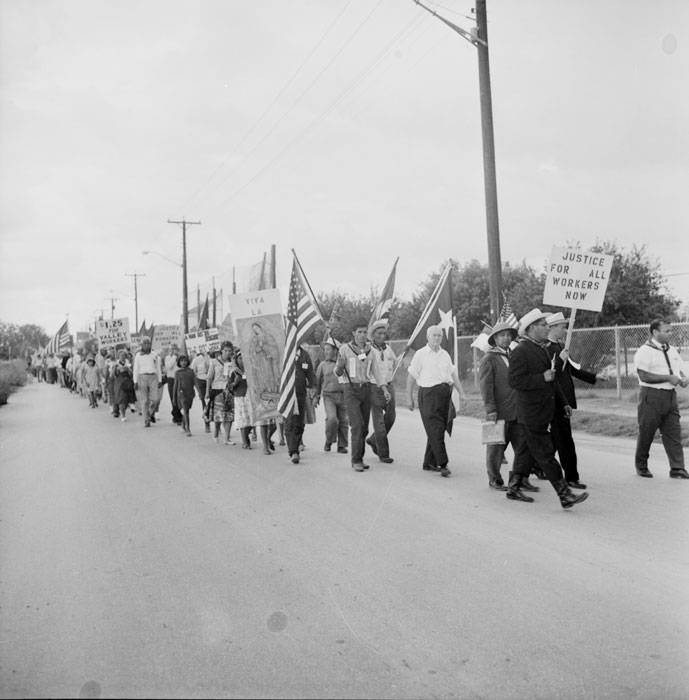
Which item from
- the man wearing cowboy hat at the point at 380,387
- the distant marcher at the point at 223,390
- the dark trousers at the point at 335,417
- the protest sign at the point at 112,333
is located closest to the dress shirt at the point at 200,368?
the distant marcher at the point at 223,390

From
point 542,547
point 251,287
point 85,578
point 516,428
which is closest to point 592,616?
point 542,547

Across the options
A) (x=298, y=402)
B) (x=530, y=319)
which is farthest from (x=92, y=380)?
(x=530, y=319)

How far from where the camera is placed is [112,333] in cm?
2939

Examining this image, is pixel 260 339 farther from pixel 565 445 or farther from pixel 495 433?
pixel 565 445

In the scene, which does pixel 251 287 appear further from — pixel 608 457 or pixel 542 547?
pixel 542 547

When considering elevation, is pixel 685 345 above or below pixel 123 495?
above

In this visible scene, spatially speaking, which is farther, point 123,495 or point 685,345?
point 685,345

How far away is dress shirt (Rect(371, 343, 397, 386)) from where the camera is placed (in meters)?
10.9

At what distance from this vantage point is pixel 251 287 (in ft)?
204

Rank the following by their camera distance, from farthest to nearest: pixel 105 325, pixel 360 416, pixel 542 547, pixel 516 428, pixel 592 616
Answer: pixel 105 325 → pixel 360 416 → pixel 516 428 → pixel 542 547 → pixel 592 616

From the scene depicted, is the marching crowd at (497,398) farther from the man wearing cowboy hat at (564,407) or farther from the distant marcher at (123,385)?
the distant marcher at (123,385)

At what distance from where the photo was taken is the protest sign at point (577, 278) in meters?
10.1

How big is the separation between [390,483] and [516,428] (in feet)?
5.00

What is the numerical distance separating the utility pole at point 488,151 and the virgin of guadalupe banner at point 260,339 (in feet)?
19.1
